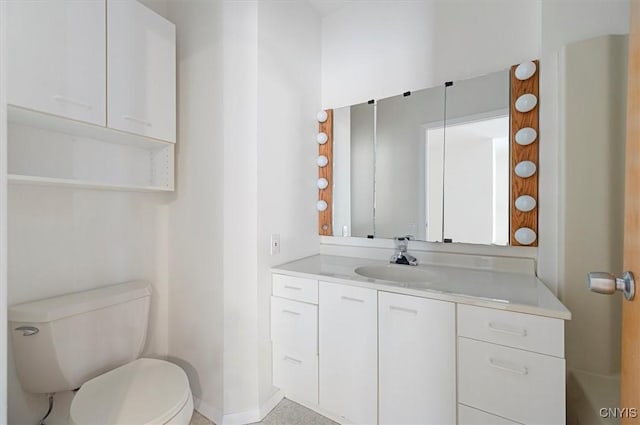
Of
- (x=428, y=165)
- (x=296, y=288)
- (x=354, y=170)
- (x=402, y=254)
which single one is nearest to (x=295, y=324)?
(x=296, y=288)

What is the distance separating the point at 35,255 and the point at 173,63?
122 centimetres

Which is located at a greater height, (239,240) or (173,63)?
(173,63)

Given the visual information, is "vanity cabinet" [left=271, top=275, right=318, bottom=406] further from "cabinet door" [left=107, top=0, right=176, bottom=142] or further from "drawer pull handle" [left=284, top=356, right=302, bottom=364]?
"cabinet door" [left=107, top=0, right=176, bottom=142]

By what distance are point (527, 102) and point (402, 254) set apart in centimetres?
102

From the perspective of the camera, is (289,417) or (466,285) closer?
(466,285)

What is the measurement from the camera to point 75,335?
128 cm

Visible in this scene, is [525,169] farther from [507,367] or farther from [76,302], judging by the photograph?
[76,302]

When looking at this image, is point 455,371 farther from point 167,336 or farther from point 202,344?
point 167,336

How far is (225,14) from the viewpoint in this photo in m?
1.57

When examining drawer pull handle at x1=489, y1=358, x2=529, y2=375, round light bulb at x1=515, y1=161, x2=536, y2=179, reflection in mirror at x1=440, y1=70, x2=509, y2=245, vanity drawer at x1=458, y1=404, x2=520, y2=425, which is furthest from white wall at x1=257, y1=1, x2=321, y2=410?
round light bulb at x1=515, y1=161, x2=536, y2=179

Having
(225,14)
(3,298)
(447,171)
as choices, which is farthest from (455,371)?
(225,14)

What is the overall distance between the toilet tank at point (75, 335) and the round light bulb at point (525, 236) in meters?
2.05

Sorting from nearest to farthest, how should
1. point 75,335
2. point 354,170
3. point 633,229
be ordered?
point 633,229, point 75,335, point 354,170

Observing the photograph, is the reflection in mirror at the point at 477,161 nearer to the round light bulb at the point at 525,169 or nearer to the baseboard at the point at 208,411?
the round light bulb at the point at 525,169
